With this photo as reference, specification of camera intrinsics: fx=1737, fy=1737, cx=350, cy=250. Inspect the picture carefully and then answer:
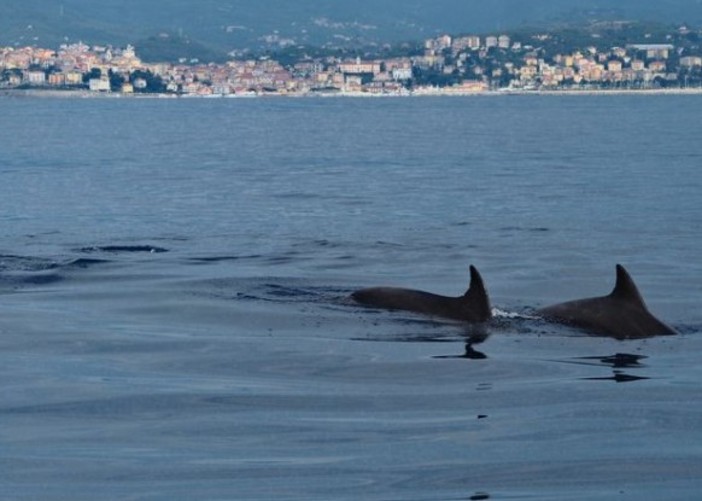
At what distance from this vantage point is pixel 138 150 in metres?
71.4

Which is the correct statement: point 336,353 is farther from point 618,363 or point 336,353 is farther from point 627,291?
point 627,291

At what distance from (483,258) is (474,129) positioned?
6764 cm

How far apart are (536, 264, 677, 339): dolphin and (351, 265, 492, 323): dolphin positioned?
81 cm

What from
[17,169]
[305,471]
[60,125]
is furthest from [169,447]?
[60,125]

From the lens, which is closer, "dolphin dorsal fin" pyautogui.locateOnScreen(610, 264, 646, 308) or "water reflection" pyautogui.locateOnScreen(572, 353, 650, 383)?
"water reflection" pyautogui.locateOnScreen(572, 353, 650, 383)

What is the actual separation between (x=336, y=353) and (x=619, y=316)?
3.01 metres

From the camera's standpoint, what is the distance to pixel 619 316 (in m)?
17.0

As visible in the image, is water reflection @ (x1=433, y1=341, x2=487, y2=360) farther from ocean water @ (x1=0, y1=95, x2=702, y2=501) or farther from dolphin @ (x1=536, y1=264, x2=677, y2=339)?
dolphin @ (x1=536, y1=264, x2=677, y2=339)

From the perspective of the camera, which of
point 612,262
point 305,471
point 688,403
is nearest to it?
point 305,471

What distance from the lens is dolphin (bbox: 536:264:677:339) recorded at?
16828mm

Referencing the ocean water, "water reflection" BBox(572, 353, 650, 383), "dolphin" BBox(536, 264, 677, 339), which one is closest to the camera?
the ocean water

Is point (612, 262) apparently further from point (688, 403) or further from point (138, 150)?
point (138, 150)

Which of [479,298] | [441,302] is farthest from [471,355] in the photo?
[441,302]

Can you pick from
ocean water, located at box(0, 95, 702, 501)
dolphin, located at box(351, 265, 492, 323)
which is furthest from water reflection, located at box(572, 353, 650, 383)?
dolphin, located at box(351, 265, 492, 323)
